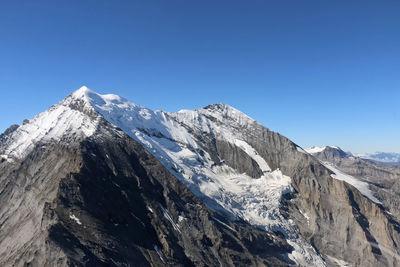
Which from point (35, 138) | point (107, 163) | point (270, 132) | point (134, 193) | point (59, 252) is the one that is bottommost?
point (59, 252)

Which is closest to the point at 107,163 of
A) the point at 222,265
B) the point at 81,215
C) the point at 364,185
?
the point at 81,215

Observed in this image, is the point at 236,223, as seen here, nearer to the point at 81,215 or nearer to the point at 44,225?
the point at 81,215

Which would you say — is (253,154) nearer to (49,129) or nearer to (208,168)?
(208,168)

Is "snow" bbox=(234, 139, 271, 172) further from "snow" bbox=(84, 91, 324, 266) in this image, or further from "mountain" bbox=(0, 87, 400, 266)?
"mountain" bbox=(0, 87, 400, 266)

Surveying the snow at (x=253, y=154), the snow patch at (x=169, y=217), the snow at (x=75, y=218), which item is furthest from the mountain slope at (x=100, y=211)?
the snow at (x=253, y=154)

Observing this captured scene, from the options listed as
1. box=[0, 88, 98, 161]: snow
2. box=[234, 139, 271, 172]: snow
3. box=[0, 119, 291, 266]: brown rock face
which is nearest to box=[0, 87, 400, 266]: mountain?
box=[0, 119, 291, 266]: brown rock face
